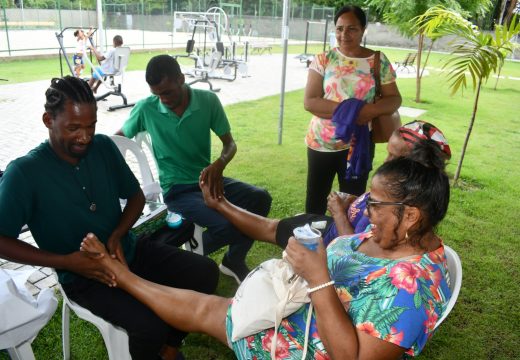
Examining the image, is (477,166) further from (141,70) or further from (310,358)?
(141,70)

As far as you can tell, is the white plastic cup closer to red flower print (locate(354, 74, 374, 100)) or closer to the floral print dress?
the floral print dress

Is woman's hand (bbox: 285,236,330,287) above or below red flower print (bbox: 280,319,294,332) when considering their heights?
above

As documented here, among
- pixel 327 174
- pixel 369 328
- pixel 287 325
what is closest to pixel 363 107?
pixel 327 174

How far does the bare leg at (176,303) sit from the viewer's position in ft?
5.87

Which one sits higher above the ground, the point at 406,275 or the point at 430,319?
the point at 406,275

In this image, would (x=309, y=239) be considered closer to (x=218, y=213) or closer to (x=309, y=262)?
(x=309, y=262)

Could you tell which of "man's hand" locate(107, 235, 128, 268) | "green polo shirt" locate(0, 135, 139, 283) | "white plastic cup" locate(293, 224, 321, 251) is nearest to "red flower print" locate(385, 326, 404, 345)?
"white plastic cup" locate(293, 224, 321, 251)

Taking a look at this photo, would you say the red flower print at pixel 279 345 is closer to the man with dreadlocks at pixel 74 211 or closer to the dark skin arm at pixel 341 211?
the man with dreadlocks at pixel 74 211

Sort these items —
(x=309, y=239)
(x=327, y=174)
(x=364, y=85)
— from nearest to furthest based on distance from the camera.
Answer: (x=309, y=239), (x=364, y=85), (x=327, y=174)

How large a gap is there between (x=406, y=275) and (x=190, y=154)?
6.10ft

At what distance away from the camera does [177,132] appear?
2.77 m

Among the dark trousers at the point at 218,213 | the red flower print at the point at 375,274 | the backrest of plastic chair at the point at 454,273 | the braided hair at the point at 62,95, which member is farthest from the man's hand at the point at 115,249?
the backrest of plastic chair at the point at 454,273

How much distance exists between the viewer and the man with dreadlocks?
1.70m

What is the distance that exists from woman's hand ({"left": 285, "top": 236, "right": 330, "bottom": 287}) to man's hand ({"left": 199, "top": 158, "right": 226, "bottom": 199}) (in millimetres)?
1258
